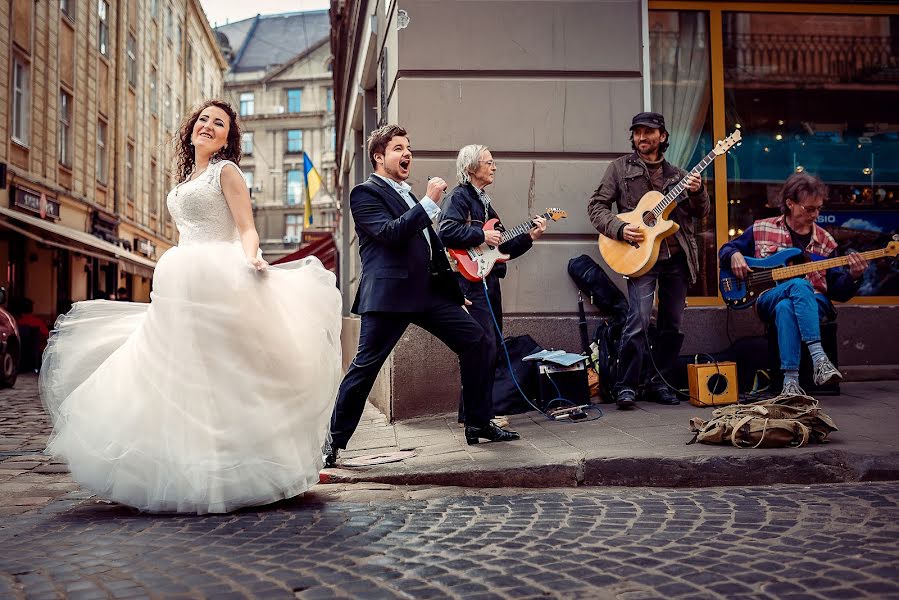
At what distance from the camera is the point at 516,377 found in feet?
21.7

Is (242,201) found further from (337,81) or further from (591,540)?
(337,81)

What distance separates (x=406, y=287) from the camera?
5.07m

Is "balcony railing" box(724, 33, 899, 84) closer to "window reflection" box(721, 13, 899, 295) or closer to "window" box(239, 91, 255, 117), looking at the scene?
"window reflection" box(721, 13, 899, 295)

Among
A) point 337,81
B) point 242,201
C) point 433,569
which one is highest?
point 337,81

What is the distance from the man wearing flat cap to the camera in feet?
21.1

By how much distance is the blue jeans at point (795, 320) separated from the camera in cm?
619

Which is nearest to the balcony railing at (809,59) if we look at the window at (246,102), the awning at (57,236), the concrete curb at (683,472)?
the concrete curb at (683,472)

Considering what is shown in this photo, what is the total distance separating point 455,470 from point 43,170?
737 inches

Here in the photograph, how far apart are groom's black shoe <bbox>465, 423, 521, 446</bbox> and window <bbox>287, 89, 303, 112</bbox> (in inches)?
2359

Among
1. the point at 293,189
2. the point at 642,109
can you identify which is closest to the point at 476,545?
the point at 642,109

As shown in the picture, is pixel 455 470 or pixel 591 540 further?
pixel 455 470

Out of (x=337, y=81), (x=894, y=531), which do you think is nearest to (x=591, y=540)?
(x=894, y=531)

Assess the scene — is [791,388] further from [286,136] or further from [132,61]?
[286,136]

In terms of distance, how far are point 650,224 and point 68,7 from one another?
20407mm
